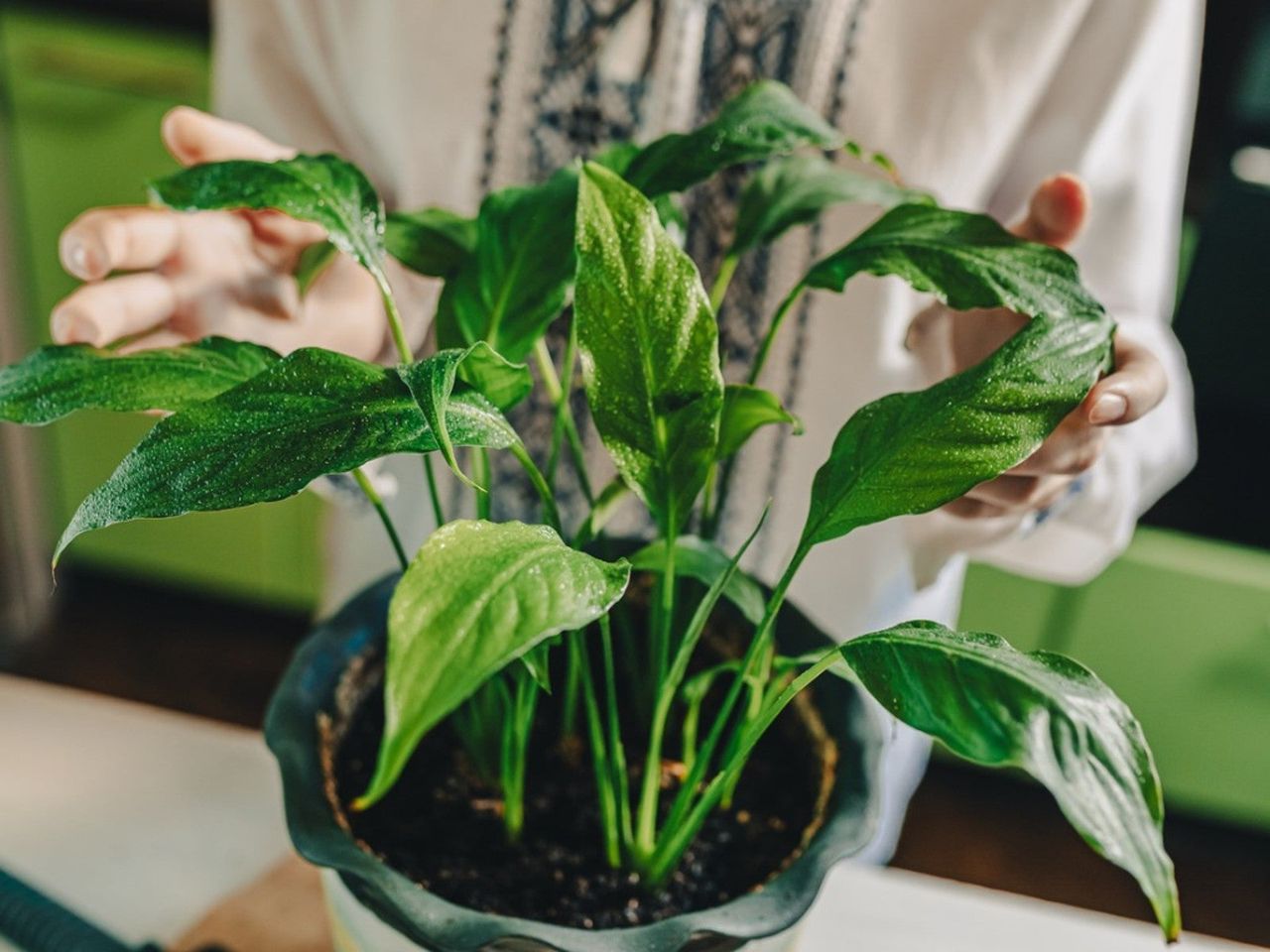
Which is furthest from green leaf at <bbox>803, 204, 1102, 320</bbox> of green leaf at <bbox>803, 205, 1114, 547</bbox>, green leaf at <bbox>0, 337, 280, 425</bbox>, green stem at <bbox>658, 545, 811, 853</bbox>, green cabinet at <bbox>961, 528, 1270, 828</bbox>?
green cabinet at <bbox>961, 528, 1270, 828</bbox>

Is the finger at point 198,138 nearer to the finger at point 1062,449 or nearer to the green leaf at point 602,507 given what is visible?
the green leaf at point 602,507

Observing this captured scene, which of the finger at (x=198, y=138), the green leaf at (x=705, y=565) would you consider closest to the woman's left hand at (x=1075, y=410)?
the green leaf at (x=705, y=565)

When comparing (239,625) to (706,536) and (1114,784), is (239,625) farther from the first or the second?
(1114,784)

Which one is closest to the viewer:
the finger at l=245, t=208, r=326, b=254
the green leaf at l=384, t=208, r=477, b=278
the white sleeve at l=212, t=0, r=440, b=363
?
the green leaf at l=384, t=208, r=477, b=278

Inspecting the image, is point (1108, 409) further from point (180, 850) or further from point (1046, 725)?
point (180, 850)

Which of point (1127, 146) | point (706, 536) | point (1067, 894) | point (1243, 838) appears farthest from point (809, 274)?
point (1243, 838)

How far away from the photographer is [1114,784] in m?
0.27

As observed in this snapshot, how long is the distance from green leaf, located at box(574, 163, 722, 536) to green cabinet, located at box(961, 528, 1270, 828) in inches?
37.2

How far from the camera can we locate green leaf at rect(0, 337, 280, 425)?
34cm

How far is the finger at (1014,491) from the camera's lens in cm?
45

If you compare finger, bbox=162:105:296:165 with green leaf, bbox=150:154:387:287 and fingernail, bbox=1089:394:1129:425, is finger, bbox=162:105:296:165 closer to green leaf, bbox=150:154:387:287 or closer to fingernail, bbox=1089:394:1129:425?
green leaf, bbox=150:154:387:287

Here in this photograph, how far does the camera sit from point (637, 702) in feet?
1.61

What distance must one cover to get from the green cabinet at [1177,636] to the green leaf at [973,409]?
0.90m

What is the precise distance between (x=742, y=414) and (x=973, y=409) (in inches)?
3.2
